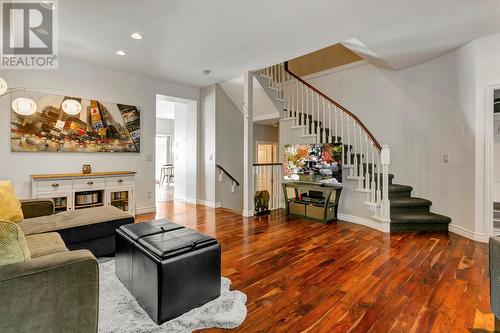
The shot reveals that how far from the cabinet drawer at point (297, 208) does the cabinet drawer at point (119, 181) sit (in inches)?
124

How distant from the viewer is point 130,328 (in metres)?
1.70

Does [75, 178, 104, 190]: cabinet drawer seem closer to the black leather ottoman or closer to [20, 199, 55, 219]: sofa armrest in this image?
[20, 199, 55, 219]: sofa armrest

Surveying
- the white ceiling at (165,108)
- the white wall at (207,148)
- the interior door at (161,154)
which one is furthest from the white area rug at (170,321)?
the interior door at (161,154)

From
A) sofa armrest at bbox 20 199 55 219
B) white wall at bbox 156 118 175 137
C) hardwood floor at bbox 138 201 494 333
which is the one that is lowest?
hardwood floor at bbox 138 201 494 333

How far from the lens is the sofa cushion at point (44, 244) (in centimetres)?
187

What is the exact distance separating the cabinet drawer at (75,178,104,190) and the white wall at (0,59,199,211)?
464 mm

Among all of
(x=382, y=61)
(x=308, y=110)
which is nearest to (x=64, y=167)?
(x=308, y=110)

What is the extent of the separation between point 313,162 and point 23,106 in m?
4.76

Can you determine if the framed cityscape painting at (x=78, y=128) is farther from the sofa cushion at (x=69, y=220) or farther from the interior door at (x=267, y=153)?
the interior door at (x=267, y=153)

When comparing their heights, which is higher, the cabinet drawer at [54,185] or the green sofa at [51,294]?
the cabinet drawer at [54,185]

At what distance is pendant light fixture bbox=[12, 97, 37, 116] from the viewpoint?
A: 3.57m

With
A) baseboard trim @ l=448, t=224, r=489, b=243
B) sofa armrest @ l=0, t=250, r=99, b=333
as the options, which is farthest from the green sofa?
baseboard trim @ l=448, t=224, r=489, b=243

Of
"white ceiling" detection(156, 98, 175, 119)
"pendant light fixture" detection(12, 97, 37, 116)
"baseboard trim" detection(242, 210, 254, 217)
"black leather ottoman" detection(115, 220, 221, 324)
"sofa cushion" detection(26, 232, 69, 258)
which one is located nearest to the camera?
"black leather ottoman" detection(115, 220, 221, 324)

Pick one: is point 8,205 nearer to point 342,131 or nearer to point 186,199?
point 186,199
